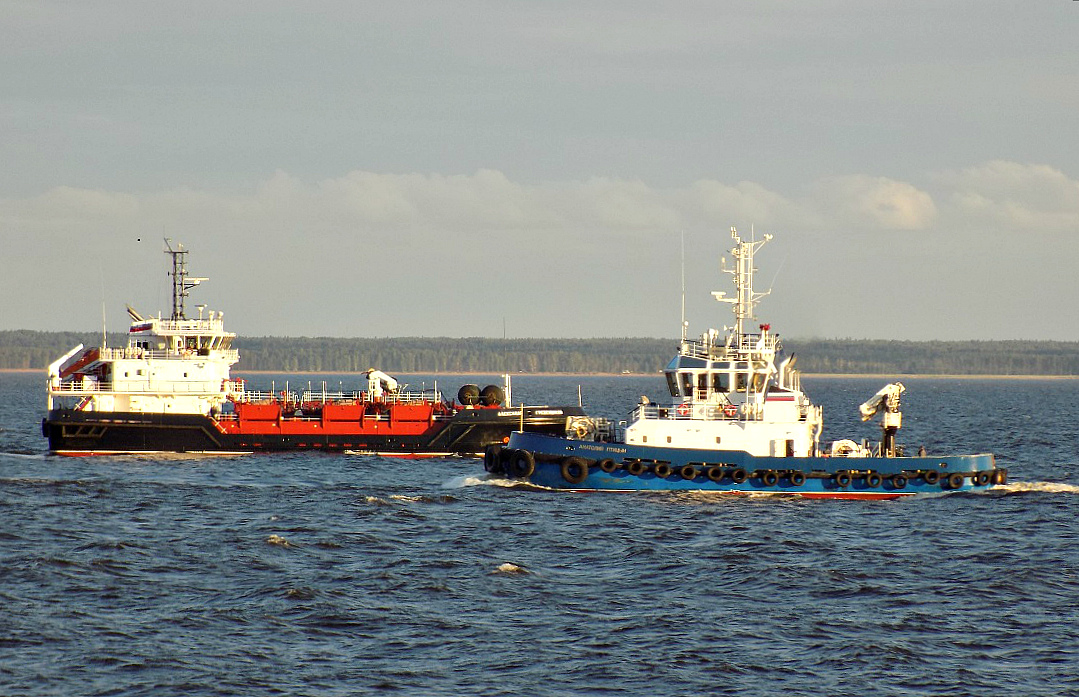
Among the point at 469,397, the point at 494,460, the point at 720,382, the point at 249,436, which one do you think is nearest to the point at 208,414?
the point at 249,436

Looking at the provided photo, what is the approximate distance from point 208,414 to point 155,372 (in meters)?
3.04

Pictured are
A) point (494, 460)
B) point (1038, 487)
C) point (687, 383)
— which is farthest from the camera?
point (1038, 487)

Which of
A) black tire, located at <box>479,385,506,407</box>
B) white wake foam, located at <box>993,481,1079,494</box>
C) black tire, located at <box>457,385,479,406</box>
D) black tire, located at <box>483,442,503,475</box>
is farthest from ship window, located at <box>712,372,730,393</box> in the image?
black tire, located at <box>457,385,479,406</box>

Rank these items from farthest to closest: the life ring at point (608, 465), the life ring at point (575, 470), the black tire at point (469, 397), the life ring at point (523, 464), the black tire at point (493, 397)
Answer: the black tire at point (469, 397), the black tire at point (493, 397), the life ring at point (523, 464), the life ring at point (575, 470), the life ring at point (608, 465)

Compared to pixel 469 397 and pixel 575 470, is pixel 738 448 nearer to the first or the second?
pixel 575 470

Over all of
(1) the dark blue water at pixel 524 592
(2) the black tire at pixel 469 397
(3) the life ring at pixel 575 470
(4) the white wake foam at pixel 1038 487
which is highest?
(2) the black tire at pixel 469 397

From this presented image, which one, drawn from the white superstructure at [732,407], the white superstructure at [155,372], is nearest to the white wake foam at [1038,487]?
the white superstructure at [732,407]

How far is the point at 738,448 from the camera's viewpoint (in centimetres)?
4169

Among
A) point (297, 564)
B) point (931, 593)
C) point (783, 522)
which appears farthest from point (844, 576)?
point (297, 564)

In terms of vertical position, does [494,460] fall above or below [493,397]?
below

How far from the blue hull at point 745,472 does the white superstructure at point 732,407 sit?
27.9 inches

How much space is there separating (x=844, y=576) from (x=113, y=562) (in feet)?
54.6

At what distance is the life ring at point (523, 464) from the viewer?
1687 inches

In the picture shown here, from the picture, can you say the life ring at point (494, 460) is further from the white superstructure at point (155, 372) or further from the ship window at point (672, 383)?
the white superstructure at point (155, 372)
